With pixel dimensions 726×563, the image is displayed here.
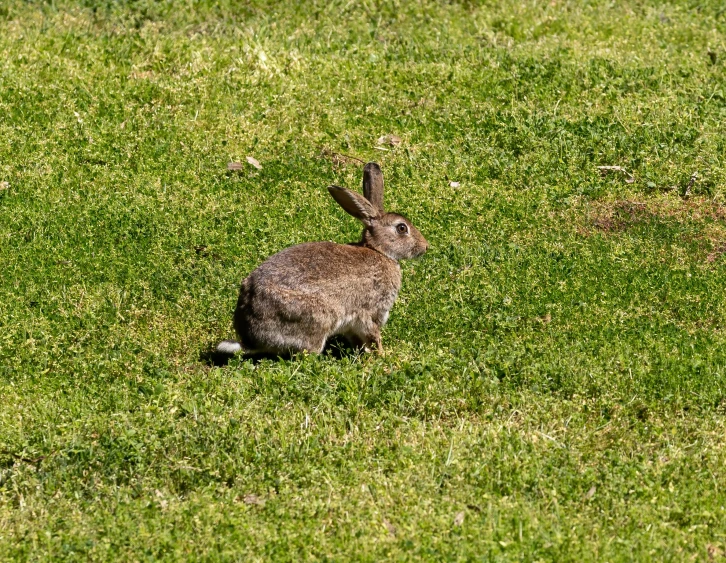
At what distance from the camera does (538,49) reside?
12.6 meters

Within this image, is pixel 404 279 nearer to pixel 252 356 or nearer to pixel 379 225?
pixel 379 225

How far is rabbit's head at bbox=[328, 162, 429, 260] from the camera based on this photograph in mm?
8992

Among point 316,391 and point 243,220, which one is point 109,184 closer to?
point 243,220

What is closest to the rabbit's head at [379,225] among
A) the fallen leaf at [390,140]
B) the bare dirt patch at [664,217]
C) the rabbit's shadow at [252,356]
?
the rabbit's shadow at [252,356]

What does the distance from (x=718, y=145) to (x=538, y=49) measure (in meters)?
2.51

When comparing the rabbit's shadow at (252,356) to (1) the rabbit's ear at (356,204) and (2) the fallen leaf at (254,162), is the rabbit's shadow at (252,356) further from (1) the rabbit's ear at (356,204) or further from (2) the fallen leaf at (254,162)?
(2) the fallen leaf at (254,162)

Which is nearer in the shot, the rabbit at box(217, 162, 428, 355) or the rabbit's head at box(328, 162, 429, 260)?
the rabbit at box(217, 162, 428, 355)

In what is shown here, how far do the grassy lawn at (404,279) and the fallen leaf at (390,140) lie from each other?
0.11ft

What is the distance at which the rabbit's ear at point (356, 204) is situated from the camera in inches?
348

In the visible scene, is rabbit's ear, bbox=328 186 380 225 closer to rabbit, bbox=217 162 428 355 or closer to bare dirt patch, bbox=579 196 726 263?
rabbit, bbox=217 162 428 355

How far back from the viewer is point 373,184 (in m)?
9.13

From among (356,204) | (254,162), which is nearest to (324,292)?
(356,204)

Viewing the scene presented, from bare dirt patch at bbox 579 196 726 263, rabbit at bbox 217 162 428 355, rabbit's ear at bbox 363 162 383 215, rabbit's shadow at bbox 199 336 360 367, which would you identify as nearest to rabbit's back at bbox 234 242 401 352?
rabbit at bbox 217 162 428 355

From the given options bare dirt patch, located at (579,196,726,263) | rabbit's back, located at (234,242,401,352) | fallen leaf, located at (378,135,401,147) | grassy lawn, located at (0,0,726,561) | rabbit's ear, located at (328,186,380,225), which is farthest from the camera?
fallen leaf, located at (378,135,401,147)
